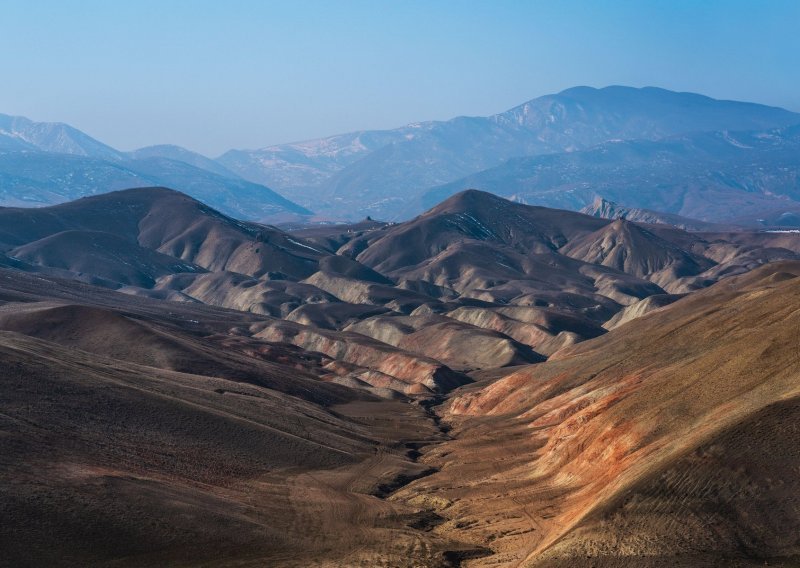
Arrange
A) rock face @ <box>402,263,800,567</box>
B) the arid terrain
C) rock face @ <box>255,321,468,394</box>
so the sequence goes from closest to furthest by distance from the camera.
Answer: rock face @ <box>402,263,800,567</box>, the arid terrain, rock face @ <box>255,321,468,394</box>

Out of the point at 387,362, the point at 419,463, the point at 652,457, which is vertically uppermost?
the point at 652,457

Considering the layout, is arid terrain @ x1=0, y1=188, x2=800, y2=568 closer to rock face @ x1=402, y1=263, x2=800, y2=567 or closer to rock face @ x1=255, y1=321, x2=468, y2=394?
rock face @ x1=402, y1=263, x2=800, y2=567

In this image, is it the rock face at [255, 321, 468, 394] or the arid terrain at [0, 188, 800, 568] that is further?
the rock face at [255, 321, 468, 394]

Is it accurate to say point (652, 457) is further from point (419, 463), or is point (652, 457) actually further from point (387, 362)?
point (387, 362)

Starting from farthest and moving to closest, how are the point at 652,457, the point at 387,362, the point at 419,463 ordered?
the point at 387,362 < the point at 419,463 < the point at 652,457

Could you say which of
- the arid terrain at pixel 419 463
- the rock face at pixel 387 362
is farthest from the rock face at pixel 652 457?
the rock face at pixel 387 362

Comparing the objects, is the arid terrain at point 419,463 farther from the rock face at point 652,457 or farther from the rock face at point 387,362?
the rock face at point 387,362

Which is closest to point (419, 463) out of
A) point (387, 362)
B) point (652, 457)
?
point (652, 457)

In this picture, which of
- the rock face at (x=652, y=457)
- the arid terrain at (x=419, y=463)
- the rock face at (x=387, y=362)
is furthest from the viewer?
the rock face at (x=387, y=362)

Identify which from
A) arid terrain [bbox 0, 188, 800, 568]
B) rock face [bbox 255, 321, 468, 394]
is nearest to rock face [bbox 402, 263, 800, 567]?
arid terrain [bbox 0, 188, 800, 568]
